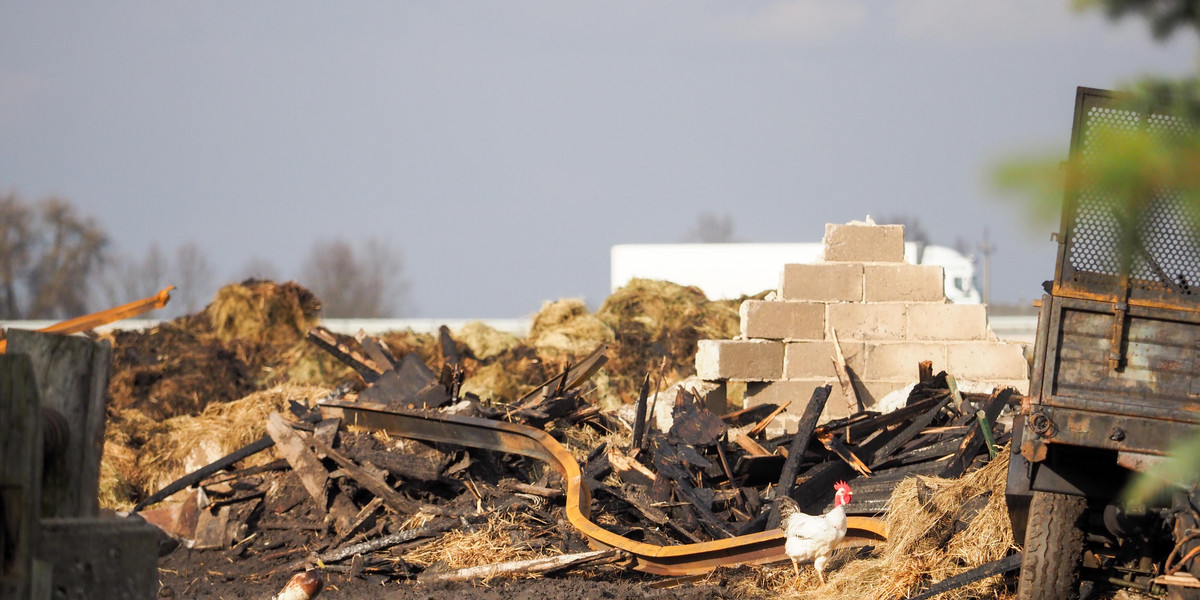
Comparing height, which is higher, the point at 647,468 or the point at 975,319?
the point at 975,319

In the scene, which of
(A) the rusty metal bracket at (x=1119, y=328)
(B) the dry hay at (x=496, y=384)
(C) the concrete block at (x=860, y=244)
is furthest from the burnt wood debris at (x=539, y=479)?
(B) the dry hay at (x=496, y=384)

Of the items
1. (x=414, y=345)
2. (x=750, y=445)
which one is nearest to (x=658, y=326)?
(x=414, y=345)

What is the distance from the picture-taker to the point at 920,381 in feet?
34.6

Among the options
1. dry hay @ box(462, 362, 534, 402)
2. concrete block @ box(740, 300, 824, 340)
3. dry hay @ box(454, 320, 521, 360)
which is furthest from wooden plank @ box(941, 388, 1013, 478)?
dry hay @ box(454, 320, 521, 360)

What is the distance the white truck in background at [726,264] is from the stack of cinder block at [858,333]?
1519 centimetres

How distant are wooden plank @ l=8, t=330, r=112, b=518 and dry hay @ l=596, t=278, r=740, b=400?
11452mm

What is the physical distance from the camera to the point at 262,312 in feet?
59.8

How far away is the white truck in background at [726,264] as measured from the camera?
2688 centimetres

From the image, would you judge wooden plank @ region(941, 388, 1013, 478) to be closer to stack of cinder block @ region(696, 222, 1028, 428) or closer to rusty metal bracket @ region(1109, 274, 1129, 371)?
stack of cinder block @ region(696, 222, 1028, 428)

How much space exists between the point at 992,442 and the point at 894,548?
123 centimetres

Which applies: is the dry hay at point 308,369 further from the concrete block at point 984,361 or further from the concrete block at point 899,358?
the concrete block at point 984,361

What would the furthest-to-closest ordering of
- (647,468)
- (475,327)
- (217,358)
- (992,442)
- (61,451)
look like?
(475,327)
(217,358)
(647,468)
(992,442)
(61,451)

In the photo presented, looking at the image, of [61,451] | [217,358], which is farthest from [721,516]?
[217,358]

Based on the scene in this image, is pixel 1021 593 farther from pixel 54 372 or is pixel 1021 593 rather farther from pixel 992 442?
pixel 54 372
